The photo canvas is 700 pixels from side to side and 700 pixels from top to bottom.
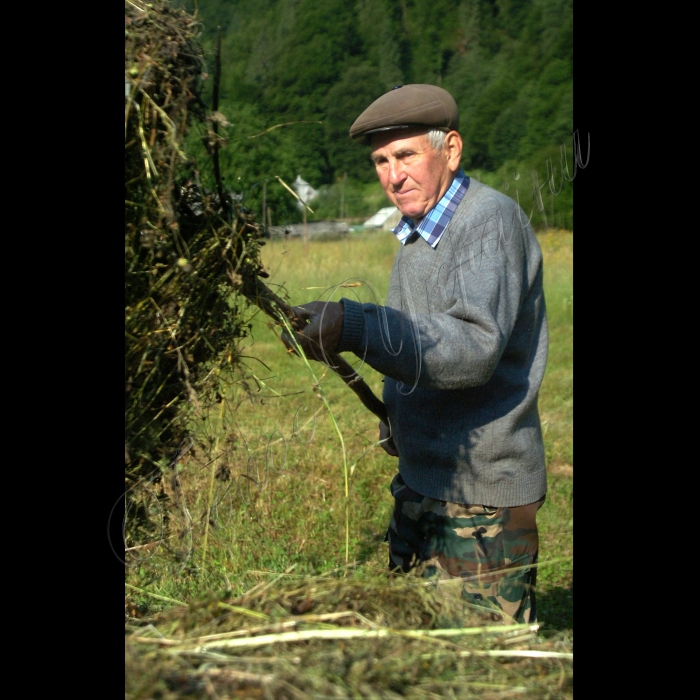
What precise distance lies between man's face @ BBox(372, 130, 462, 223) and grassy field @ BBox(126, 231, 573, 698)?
305 millimetres

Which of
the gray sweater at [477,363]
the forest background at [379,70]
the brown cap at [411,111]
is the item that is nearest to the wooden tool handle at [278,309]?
the gray sweater at [477,363]

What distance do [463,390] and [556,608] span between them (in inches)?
76.4

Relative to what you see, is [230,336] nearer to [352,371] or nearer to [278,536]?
[352,371]

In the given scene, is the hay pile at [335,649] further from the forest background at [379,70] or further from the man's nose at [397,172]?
the forest background at [379,70]

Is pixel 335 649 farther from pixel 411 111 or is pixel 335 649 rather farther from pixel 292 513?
pixel 292 513

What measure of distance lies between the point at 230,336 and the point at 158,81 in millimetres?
588

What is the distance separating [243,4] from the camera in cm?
2128

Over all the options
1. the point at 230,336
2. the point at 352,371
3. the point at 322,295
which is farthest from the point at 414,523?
the point at 230,336

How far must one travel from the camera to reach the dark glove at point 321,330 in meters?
2.04

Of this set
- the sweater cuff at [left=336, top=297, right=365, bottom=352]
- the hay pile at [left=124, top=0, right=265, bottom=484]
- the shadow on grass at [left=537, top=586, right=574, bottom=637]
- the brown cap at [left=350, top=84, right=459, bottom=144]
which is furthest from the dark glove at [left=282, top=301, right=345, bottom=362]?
the shadow on grass at [left=537, top=586, right=574, bottom=637]

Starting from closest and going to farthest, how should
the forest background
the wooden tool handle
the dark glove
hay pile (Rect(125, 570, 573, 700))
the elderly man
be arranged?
hay pile (Rect(125, 570, 573, 700))
the wooden tool handle
the dark glove
the elderly man
the forest background

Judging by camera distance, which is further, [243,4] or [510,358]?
[243,4]

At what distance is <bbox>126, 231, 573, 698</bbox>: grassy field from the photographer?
1496 millimetres

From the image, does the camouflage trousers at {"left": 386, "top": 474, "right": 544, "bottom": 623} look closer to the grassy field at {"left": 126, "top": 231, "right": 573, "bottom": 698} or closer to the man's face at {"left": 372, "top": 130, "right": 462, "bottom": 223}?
the grassy field at {"left": 126, "top": 231, "right": 573, "bottom": 698}
